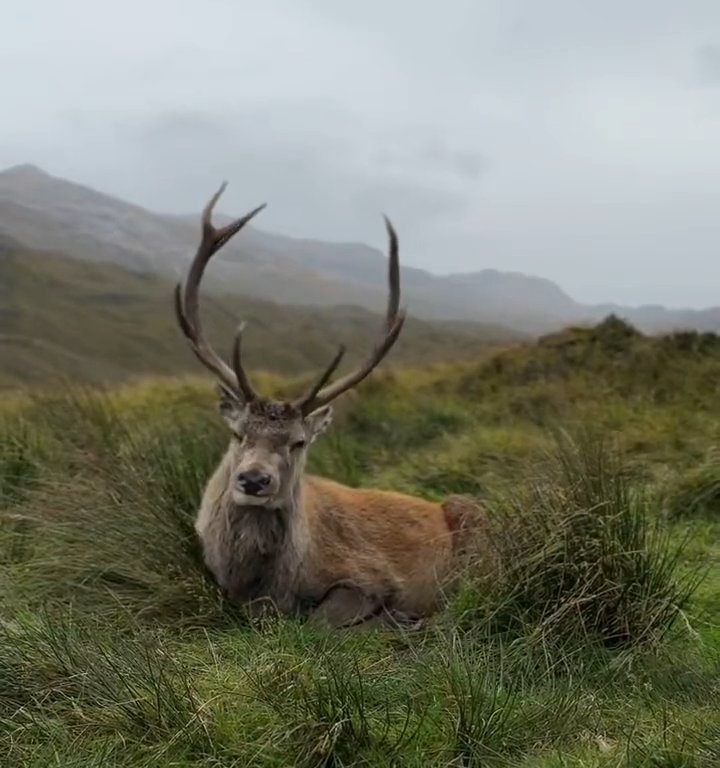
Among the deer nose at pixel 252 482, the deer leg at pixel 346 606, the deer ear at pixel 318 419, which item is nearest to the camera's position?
the deer nose at pixel 252 482

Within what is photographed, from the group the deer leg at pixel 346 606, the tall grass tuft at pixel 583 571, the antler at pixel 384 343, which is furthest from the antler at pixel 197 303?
the tall grass tuft at pixel 583 571

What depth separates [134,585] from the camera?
575 centimetres

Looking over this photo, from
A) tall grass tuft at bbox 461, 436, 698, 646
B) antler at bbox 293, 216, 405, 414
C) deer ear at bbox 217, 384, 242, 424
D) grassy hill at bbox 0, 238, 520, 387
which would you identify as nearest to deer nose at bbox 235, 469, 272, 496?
deer ear at bbox 217, 384, 242, 424

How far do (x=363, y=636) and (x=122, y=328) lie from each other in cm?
9031

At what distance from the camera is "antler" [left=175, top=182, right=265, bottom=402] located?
6254 millimetres

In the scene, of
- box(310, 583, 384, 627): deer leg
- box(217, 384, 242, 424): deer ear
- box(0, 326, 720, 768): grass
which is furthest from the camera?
box(217, 384, 242, 424): deer ear

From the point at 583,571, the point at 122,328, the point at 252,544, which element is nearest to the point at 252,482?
the point at 252,544

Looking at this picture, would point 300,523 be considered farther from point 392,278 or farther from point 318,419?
point 392,278

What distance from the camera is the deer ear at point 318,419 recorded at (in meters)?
6.29

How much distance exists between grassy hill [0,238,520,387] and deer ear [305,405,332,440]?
180 feet

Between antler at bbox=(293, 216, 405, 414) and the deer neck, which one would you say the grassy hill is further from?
the deer neck

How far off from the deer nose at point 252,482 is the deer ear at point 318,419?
0.64 metres

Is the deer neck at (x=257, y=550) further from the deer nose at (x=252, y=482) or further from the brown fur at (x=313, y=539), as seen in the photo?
the deer nose at (x=252, y=482)

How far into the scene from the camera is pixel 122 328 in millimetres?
92938
